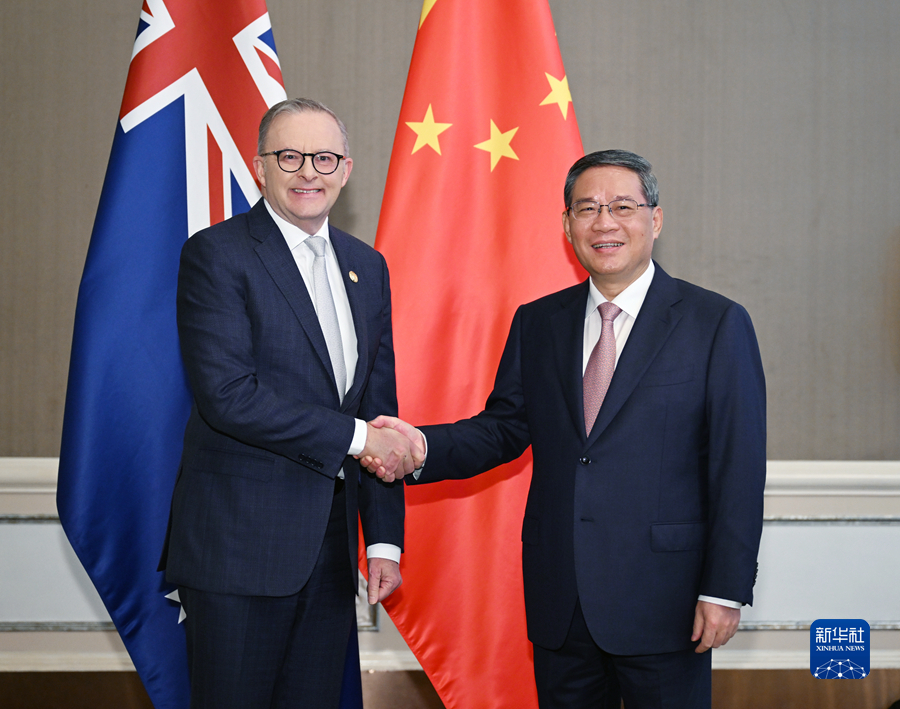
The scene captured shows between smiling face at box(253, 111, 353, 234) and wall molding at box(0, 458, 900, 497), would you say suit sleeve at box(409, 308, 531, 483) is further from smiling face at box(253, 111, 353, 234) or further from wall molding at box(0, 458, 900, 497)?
wall molding at box(0, 458, 900, 497)

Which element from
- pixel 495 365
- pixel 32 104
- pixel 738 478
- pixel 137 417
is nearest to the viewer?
pixel 738 478

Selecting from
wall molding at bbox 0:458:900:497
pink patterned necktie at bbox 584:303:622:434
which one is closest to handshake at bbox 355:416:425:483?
pink patterned necktie at bbox 584:303:622:434

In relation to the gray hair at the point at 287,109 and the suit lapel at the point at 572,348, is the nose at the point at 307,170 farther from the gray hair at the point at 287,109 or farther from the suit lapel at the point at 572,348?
the suit lapel at the point at 572,348

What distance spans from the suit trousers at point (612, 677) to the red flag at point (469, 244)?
0.68 meters

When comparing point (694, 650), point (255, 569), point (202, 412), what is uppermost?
point (202, 412)

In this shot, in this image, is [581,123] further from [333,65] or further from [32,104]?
[32,104]

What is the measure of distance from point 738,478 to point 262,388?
41.8 inches

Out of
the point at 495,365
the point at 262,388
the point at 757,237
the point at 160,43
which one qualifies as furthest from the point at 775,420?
the point at 160,43

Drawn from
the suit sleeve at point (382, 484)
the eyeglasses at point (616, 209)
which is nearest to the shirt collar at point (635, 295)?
the eyeglasses at point (616, 209)

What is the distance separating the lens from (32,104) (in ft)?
9.11

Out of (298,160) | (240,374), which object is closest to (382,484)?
(240,374)

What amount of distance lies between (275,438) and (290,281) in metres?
0.36

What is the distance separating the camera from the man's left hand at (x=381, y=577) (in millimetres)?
1714

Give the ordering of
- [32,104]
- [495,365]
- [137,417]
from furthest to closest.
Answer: [32,104], [495,365], [137,417]
